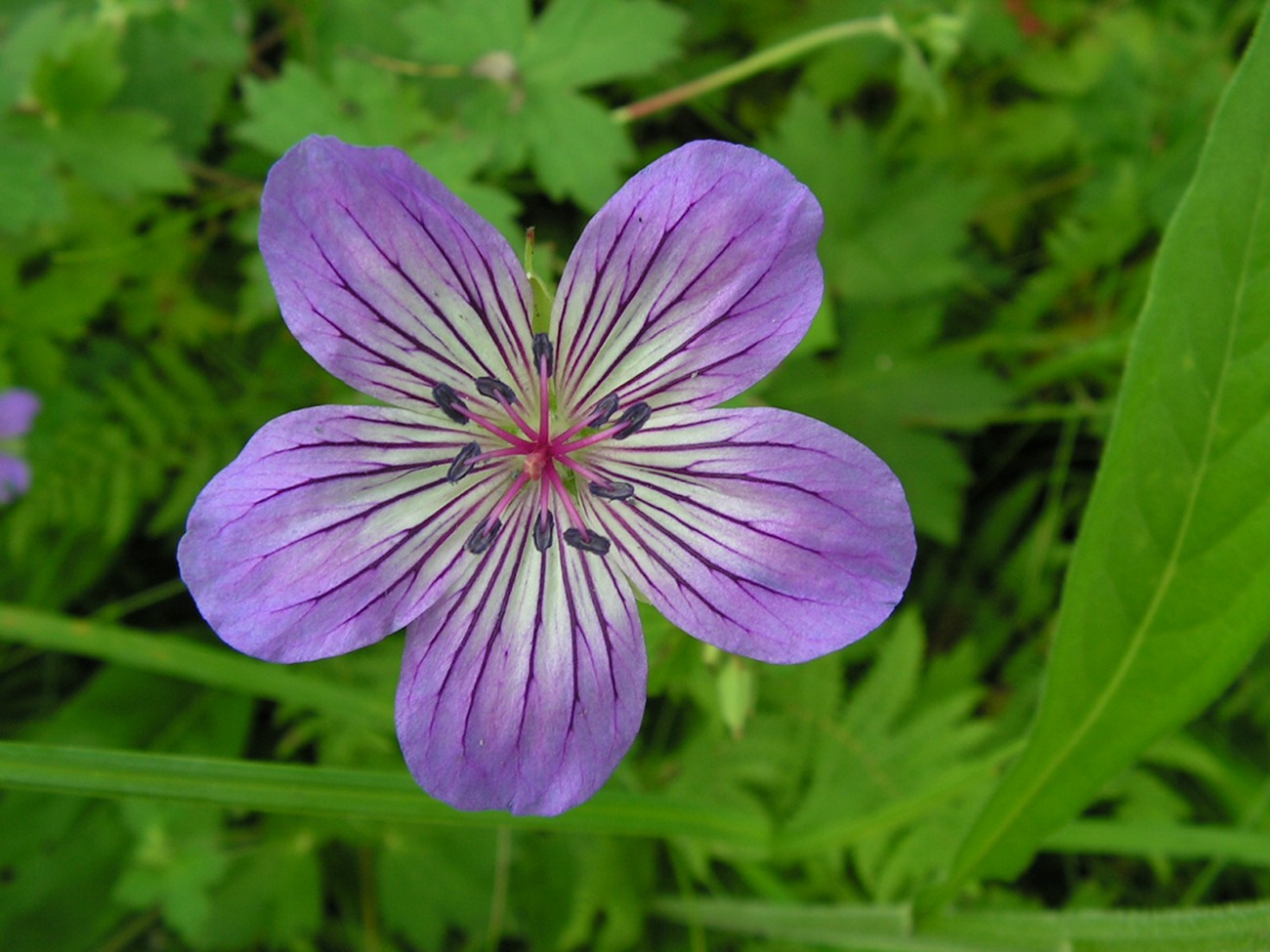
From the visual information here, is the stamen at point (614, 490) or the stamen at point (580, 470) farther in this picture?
the stamen at point (580, 470)

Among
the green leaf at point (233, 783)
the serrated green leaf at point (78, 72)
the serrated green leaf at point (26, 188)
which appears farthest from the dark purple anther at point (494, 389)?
the serrated green leaf at point (78, 72)

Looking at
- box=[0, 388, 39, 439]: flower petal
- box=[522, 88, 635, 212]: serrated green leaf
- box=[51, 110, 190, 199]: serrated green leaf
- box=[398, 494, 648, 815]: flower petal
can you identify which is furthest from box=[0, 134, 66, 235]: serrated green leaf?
box=[398, 494, 648, 815]: flower petal

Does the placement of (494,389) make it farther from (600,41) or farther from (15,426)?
(15,426)

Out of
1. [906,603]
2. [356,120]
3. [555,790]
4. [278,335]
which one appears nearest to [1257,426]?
[555,790]

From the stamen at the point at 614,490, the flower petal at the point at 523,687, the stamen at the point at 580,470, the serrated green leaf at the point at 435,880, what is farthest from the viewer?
the serrated green leaf at the point at 435,880

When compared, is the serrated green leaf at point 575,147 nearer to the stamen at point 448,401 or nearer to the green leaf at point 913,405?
the green leaf at point 913,405

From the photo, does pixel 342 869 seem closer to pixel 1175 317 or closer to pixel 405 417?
pixel 405 417

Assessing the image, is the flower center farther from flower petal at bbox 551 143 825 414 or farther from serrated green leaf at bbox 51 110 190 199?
serrated green leaf at bbox 51 110 190 199
